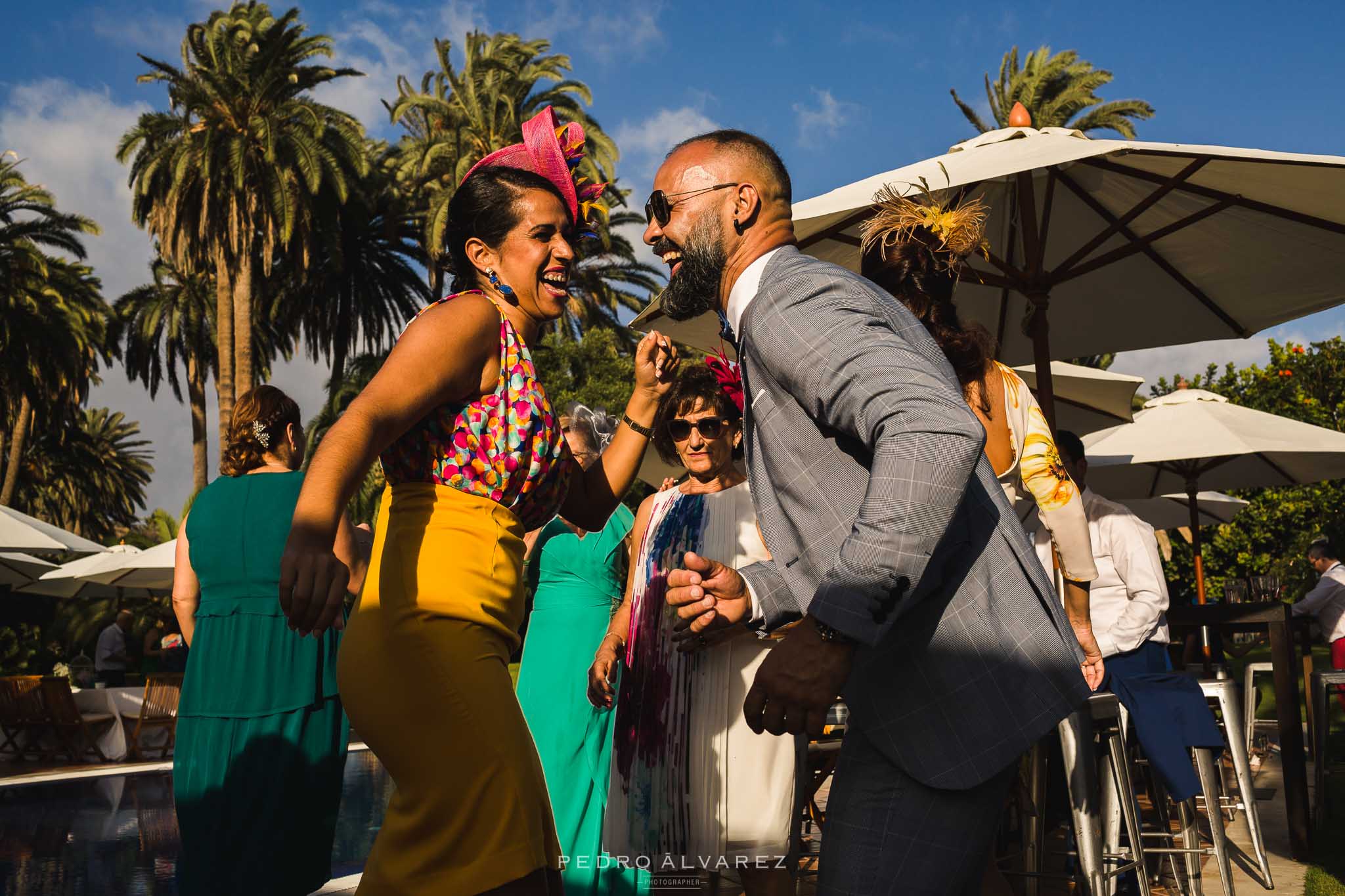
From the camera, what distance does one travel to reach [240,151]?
96.0 ft

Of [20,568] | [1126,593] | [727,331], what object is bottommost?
[1126,593]

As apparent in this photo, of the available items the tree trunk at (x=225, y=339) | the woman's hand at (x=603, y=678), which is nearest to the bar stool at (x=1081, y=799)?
the woman's hand at (x=603, y=678)

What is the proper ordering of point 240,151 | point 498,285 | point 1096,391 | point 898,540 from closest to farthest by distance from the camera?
point 898,540
point 498,285
point 1096,391
point 240,151

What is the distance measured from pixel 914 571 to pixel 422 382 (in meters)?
1.11

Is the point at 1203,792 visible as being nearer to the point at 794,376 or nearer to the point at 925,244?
the point at 925,244

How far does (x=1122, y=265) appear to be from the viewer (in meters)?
6.92

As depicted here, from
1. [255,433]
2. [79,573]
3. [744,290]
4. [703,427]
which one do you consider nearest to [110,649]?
[79,573]

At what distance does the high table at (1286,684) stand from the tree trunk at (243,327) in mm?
25735

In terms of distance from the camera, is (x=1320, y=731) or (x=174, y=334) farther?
(x=174, y=334)

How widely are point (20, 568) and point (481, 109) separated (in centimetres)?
1610

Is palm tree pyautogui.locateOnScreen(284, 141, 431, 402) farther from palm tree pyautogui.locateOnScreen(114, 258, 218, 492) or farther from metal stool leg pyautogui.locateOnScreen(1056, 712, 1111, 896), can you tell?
metal stool leg pyautogui.locateOnScreen(1056, 712, 1111, 896)

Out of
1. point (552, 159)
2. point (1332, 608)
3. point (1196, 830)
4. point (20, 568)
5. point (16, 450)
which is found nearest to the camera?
point (552, 159)

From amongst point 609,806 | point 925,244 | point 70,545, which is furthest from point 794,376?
point 70,545

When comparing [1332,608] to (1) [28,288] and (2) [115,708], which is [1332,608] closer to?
(2) [115,708]
